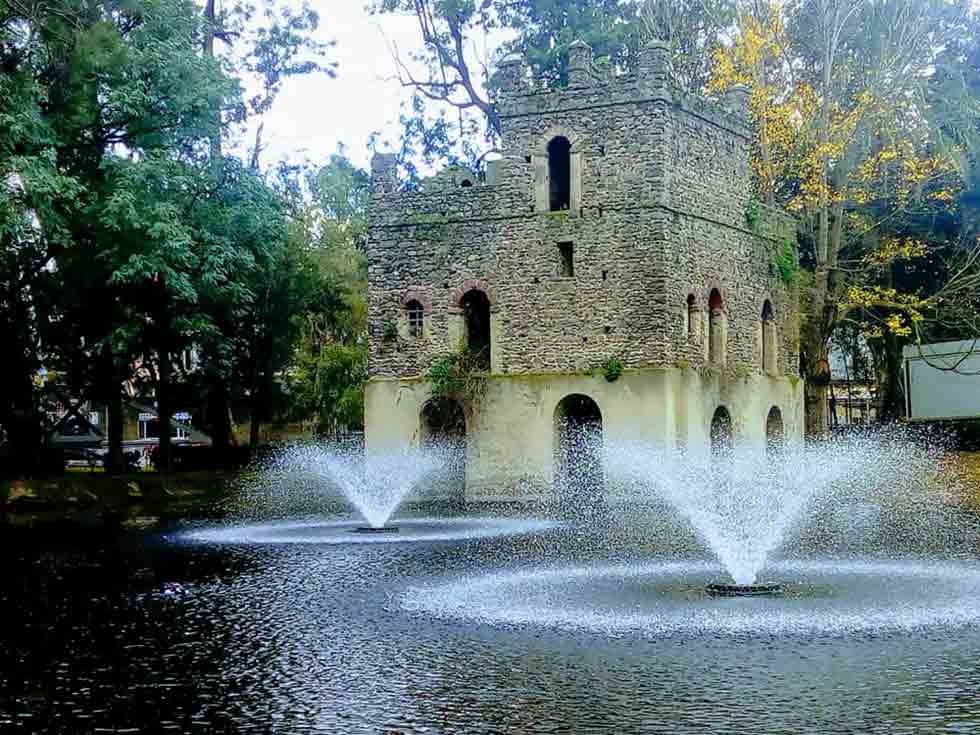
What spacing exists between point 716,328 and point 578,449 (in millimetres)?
5037

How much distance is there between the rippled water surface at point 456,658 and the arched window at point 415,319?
20.0m

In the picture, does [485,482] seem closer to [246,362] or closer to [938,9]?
[246,362]

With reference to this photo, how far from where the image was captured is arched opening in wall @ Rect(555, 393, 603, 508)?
37781 millimetres

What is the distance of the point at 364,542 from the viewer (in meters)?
25.3

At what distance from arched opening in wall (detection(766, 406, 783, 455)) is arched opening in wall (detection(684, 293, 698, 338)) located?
601 cm

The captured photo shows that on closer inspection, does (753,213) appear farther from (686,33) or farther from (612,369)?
(686,33)

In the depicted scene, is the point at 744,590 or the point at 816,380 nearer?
the point at 744,590

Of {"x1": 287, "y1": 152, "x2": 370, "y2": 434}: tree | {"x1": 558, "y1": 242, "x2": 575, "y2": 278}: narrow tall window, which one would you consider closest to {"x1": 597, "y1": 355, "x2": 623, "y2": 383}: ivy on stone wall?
{"x1": 558, "y1": 242, "x2": 575, "y2": 278}: narrow tall window

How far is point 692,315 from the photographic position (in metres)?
38.5

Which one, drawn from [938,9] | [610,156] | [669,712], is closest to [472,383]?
[610,156]

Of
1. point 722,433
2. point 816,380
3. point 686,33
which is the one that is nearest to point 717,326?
point 722,433

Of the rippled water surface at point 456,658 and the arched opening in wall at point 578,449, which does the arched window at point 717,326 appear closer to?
the arched opening in wall at point 578,449

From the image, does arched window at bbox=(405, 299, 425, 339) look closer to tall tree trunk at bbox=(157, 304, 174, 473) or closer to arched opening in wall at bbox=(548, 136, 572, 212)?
arched opening in wall at bbox=(548, 136, 572, 212)

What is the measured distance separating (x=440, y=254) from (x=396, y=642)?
26326 millimetres
